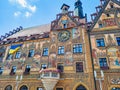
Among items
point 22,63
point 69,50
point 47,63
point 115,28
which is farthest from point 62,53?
point 115,28

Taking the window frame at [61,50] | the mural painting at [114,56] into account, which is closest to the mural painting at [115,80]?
the mural painting at [114,56]

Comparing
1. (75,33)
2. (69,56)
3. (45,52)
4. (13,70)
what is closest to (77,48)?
(69,56)

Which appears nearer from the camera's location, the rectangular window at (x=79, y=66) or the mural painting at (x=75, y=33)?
the rectangular window at (x=79, y=66)

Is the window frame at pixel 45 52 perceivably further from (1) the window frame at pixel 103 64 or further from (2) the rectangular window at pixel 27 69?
(1) the window frame at pixel 103 64

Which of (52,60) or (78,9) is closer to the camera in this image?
(52,60)

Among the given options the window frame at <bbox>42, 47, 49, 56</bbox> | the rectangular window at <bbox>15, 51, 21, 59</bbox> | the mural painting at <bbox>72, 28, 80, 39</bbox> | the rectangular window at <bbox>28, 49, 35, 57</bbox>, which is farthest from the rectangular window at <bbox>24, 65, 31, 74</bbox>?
the mural painting at <bbox>72, 28, 80, 39</bbox>

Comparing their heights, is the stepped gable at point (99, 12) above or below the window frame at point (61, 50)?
above

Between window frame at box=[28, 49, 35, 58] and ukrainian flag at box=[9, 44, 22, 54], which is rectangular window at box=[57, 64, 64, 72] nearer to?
window frame at box=[28, 49, 35, 58]

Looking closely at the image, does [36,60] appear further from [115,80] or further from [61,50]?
[115,80]

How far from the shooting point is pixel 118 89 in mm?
14812

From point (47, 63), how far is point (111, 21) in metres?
11.3

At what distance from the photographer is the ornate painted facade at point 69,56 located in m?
16.1

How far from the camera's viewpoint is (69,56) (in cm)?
1817

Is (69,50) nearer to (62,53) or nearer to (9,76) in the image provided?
(62,53)
